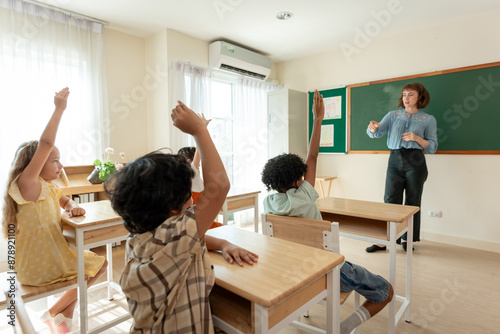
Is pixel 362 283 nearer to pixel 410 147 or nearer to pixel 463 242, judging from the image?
pixel 410 147

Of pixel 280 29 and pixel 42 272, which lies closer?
pixel 42 272

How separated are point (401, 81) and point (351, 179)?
1.44 m

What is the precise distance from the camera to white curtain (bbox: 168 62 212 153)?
12.0 ft

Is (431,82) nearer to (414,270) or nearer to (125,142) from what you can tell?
(414,270)

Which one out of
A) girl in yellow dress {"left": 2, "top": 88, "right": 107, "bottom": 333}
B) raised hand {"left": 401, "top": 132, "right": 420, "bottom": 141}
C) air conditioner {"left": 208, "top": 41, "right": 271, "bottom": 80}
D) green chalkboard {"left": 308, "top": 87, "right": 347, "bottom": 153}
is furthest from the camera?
green chalkboard {"left": 308, "top": 87, "right": 347, "bottom": 153}

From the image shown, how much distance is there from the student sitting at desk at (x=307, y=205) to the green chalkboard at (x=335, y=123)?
299 centimetres

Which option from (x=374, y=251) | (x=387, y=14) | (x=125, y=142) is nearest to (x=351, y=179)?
(x=374, y=251)

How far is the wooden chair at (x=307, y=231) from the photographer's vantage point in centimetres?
132

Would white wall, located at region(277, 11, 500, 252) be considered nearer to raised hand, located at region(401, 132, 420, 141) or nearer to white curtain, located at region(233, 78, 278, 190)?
raised hand, located at region(401, 132, 420, 141)

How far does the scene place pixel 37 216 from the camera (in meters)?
1.56

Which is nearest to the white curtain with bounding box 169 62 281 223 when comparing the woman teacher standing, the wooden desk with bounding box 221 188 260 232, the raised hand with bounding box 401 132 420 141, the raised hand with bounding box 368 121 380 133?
the wooden desk with bounding box 221 188 260 232

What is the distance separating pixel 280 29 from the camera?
12.1 ft

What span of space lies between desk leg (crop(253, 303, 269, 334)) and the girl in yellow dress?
1.21 m

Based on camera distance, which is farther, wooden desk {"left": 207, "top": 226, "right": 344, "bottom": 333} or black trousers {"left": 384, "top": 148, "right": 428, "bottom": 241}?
black trousers {"left": 384, "top": 148, "right": 428, "bottom": 241}
